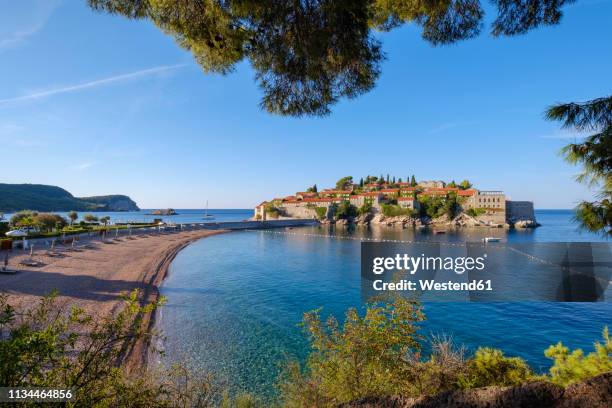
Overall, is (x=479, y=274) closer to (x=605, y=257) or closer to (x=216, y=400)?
(x=605, y=257)

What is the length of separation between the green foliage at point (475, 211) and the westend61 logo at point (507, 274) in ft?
124

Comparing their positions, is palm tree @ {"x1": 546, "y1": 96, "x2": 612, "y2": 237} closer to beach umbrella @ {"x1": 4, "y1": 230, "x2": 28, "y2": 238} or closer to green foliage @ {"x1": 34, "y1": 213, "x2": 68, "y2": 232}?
beach umbrella @ {"x1": 4, "y1": 230, "x2": 28, "y2": 238}

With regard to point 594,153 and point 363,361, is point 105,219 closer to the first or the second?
point 363,361

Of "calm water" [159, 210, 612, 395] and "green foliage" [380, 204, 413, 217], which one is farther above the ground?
"green foliage" [380, 204, 413, 217]

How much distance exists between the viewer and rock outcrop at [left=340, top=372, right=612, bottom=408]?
1833mm

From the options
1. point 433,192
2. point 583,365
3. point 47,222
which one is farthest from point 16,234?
point 433,192

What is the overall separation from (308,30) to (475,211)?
84209mm

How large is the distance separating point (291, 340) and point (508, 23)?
10.4 m

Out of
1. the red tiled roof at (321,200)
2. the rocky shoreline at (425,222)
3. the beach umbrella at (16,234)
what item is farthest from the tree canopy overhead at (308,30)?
the red tiled roof at (321,200)

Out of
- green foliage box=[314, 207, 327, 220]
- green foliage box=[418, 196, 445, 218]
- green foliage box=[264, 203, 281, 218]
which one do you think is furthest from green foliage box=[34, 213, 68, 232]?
green foliage box=[418, 196, 445, 218]

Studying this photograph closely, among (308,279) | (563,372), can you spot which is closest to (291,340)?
(563,372)

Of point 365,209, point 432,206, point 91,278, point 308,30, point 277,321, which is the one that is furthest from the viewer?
point 365,209

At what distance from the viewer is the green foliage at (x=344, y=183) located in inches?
4542

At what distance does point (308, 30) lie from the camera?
3.82 metres
